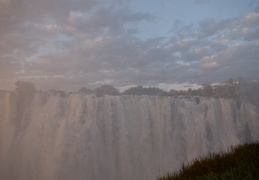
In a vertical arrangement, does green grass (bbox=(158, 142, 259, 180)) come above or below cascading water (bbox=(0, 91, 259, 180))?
above

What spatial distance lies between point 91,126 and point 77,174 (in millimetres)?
5898

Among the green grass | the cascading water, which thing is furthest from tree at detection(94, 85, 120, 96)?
the green grass

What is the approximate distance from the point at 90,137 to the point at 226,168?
26.7 metres

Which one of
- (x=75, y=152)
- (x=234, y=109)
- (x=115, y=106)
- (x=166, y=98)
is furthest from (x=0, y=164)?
(x=234, y=109)

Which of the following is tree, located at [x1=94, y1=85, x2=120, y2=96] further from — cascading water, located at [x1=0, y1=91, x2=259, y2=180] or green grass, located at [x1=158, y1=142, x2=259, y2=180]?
green grass, located at [x1=158, y1=142, x2=259, y2=180]

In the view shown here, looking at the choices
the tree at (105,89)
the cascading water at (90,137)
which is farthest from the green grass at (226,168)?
the tree at (105,89)

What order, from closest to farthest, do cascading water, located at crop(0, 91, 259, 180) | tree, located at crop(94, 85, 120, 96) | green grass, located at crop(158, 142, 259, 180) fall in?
green grass, located at crop(158, 142, 259, 180)
cascading water, located at crop(0, 91, 259, 180)
tree, located at crop(94, 85, 120, 96)

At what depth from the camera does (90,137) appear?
31.1 m

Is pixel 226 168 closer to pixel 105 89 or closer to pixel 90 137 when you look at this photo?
pixel 90 137

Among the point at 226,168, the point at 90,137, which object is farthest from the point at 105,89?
the point at 226,168

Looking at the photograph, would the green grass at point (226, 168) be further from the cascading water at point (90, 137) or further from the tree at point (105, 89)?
the tree at point (105, 89)

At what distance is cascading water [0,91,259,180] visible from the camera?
97.5ft

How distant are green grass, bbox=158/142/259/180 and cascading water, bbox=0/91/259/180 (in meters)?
25.9

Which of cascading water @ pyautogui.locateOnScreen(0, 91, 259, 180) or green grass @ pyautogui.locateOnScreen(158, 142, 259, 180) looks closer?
green grass @ pyautogui.locateOnScreen(158, 142, 259, 180)
